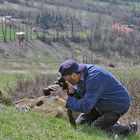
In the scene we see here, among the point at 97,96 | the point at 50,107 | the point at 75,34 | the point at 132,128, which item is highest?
the point at 97,96

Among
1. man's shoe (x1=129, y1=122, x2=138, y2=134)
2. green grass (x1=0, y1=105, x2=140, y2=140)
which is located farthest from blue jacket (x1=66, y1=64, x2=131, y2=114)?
man's shoe (x1=129, y1=122, x2=138, y2=134)

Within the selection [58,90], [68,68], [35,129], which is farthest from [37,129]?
[68,68]

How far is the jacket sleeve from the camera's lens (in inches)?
352

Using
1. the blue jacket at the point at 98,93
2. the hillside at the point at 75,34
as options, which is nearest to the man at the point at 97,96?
the blue jacket at the point at 98,93

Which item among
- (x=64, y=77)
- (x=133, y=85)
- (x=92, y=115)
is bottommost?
(x=133, y=85)

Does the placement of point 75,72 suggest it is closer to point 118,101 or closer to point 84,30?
point 118,101

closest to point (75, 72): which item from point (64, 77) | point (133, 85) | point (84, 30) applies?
point (64, 77)

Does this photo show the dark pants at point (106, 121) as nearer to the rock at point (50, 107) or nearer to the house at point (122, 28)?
the rock at point (50, 107)

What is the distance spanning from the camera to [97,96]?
29.6 ft

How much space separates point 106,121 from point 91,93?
119 cm

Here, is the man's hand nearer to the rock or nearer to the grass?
the grass

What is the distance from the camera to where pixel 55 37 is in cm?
16688

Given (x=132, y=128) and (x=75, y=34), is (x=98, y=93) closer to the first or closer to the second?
(x=132, y=128)

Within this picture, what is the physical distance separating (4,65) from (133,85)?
109914 millimetres
